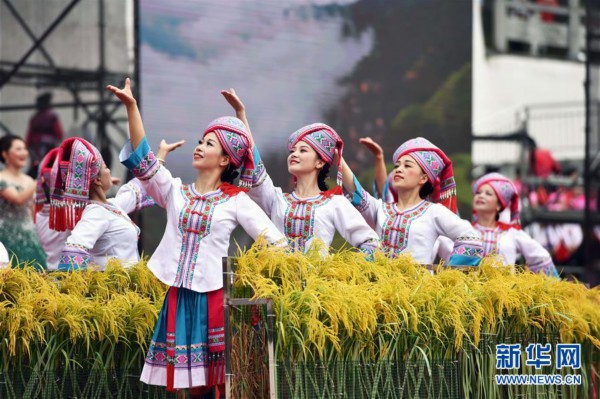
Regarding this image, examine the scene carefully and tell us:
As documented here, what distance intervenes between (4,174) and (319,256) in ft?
10.9

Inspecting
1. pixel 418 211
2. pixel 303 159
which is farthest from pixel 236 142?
pixel 418 211

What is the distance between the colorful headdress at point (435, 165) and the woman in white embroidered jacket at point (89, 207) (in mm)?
1528

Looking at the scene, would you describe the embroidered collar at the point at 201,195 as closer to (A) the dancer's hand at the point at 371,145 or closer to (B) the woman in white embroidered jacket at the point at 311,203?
(B) the woman in white embroidered jacket at the point at 311,203

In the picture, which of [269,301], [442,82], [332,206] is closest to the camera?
[269,301]

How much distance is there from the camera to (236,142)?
5.30 m

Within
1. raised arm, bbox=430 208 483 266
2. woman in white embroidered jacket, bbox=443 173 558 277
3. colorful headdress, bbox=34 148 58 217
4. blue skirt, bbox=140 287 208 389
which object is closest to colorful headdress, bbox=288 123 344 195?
raised arm, bbox=430 208 483 266

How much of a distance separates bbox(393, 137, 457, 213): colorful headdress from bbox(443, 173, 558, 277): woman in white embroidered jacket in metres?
1.27

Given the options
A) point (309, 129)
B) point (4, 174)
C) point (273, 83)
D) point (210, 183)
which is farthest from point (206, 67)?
point (210, 183)

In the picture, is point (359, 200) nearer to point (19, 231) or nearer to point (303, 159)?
point (303, 159)

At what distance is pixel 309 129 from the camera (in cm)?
598

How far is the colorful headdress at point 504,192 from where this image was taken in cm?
769

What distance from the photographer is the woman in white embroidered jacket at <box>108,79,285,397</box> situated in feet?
16.2

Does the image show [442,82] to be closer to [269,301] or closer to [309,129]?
[309,129]

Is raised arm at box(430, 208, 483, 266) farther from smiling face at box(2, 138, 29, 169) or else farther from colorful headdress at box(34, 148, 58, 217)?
smiling face at box(2, 138, 29, 169)
